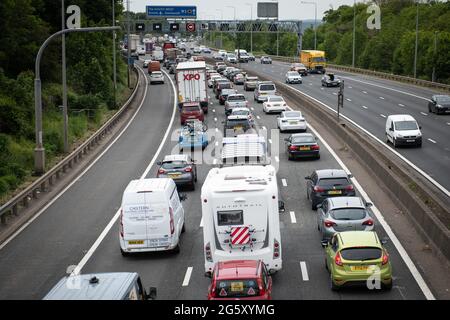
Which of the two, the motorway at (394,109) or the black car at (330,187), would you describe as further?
the motorway at (394,109)

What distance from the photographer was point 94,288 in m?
14.5

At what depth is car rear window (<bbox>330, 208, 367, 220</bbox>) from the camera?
2436 centimetres

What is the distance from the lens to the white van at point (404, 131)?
44.2m

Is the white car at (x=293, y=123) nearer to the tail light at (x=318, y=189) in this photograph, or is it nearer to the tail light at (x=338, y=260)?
the tail light at (x=318, y=189)

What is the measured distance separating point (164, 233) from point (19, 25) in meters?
39.3

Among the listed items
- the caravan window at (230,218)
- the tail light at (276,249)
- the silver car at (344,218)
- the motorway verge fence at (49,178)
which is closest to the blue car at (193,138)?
the motorway verge fence at (49,178)

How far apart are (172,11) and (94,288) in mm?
101862

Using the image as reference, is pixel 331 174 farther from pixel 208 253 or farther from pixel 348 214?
pixel 208 253

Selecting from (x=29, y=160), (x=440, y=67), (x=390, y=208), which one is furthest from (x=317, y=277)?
(x=440, y=67)

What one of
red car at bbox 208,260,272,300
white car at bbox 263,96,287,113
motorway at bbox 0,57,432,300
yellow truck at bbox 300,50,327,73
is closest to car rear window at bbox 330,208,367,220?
motorway at bbox 0,57,432,300

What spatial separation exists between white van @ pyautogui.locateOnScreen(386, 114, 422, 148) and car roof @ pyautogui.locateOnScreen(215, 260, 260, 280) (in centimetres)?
2755

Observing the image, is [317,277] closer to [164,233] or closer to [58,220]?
[164,233]

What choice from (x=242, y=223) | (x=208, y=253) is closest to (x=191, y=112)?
(x=208, y=253)

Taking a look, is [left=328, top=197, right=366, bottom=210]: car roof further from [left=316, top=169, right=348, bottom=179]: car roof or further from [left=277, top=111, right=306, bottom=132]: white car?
[left=277, top=111, right=306, bottom=132]: white car
